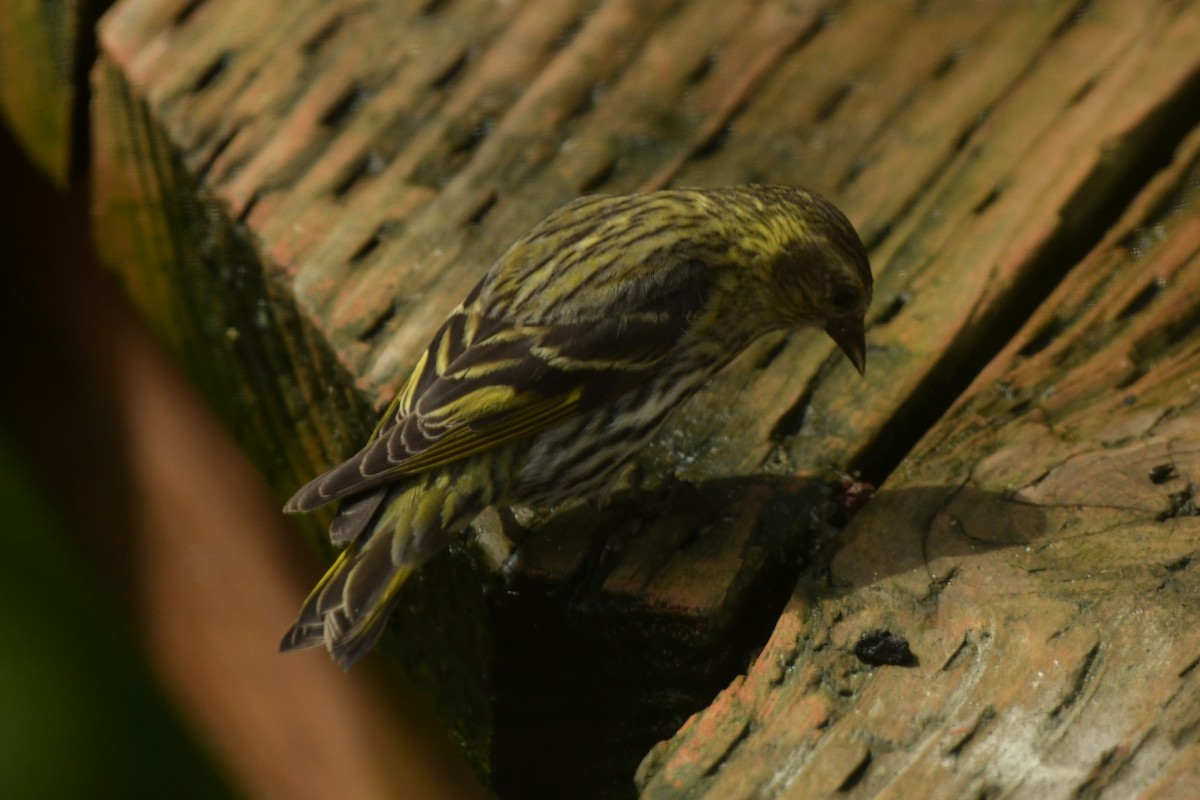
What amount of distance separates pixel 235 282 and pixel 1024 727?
53.8 inches

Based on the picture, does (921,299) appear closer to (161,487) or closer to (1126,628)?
(1126,628)

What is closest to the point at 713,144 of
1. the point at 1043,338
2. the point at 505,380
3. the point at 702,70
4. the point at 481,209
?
the point at 702,70

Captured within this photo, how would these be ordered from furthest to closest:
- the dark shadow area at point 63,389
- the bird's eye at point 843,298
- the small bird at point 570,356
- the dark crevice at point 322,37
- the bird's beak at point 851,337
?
1. the dark shadow area at point 63,389
2. the dark crevice at point 322,37
3. the bird's eye at point 843,298
4. the bird's beak at point 851,337
5. the small bird at point 570,356

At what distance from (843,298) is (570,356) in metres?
0.45

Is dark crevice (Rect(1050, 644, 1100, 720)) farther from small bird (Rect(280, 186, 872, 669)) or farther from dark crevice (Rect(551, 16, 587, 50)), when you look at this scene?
dark crevice (Rect(551, 16, 587, 50))

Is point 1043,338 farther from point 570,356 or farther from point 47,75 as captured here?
point 47,75

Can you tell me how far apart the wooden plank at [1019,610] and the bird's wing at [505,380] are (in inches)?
24.7

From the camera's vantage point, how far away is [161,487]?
275 cm

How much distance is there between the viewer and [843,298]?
2387 mm

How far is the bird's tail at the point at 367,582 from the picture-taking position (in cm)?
200

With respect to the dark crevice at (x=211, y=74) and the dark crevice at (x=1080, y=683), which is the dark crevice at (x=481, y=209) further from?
the dark crevice at (x=1080, y=683)

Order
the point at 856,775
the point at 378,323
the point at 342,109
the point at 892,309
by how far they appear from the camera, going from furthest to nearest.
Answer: the point at 342,109
the point at 892,309
the point at 378,323
the point at 856,775

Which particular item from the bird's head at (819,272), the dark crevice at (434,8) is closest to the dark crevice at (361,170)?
the dark crevice at (434,8)

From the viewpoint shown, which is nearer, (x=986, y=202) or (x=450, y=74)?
(x=986, y=202)
